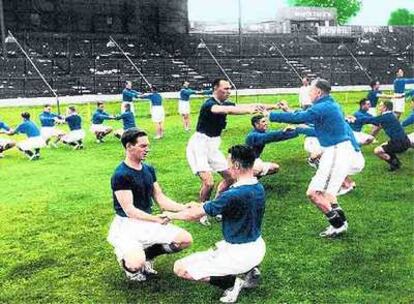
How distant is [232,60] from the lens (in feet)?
154

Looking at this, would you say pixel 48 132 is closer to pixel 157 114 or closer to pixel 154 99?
pixel 157 114

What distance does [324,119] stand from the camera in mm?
8477

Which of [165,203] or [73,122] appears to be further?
[73,122]

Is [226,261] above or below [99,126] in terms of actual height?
above

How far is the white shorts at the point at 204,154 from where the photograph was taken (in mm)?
9773

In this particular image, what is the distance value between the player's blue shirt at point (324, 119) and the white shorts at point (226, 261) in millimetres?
2585

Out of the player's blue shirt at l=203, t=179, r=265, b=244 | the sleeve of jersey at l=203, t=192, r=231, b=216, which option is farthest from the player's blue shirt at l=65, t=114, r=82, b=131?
the sleeve of jersey at l=203, t=192, r=231, b=216

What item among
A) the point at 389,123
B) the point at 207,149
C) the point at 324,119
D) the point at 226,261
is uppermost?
the point at 324,119

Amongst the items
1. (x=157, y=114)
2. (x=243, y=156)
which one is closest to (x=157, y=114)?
(x=157, y=114)

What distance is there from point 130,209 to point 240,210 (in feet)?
4.61

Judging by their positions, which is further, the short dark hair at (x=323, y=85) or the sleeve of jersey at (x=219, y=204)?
the short dark hair at (x=323, y=85)

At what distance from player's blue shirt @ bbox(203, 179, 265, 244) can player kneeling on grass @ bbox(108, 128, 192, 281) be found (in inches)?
33.7

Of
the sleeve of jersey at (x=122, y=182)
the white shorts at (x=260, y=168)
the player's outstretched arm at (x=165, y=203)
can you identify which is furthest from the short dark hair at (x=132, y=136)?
the white shorts at (x=260, y=168)

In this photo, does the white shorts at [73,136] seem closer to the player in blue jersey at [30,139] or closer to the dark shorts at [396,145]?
the player in blue jersey at [30,139]
